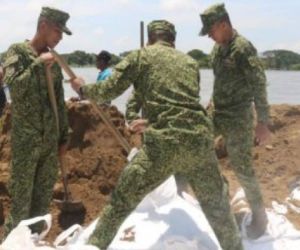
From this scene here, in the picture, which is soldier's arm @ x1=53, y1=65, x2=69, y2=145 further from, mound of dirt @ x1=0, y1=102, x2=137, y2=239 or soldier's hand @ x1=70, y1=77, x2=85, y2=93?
mound of dirt @ x1=0, y1=102, x2=137, y2=239

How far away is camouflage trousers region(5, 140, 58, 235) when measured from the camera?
475 cm

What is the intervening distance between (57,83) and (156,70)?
2.86 feet

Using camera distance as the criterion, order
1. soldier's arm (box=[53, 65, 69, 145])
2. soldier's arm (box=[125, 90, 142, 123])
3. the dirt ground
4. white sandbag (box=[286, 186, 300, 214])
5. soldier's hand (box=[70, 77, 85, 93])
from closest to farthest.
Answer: soldier's hand (box=[70, 77, 85, 93]) → soldier's arm (box=[53, 65, 69, 145]) → soldier's arm (box=[125, 90, 142, 123]) → the dirt ground → white sandbag (box=[286, 186, 300, 214])

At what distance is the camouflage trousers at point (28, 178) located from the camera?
475cm

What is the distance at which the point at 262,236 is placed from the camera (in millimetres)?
5324

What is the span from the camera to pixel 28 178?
4762mm

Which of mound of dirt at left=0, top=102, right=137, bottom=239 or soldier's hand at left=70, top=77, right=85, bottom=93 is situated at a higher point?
soldier's hand at left=70, top=77, right=85, bottom=93

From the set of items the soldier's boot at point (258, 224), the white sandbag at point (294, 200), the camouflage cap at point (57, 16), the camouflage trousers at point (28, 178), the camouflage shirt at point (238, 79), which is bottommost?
the white sandbag at point (294, 200)

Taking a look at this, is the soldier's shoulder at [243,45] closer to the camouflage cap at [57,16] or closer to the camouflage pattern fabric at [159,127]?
the camouflage pattern fabric at [159,127]

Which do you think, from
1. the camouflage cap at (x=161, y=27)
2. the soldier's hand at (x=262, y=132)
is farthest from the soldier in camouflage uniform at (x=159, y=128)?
the soldier's hand at (x=262, y=132)

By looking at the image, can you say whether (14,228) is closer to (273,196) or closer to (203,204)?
(203,204)

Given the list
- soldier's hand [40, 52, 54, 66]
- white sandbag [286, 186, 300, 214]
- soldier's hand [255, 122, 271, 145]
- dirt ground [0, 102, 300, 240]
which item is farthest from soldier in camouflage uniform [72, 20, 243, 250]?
white sandbag [286, 186, 300, 214]

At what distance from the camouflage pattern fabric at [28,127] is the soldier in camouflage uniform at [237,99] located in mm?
1371

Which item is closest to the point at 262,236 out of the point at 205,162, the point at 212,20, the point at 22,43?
the point at 205,162
